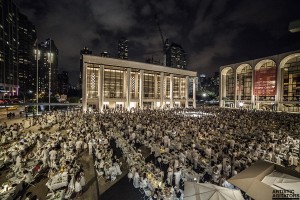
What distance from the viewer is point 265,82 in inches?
1822

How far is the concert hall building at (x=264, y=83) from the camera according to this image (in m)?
41.7

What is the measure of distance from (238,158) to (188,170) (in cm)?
358

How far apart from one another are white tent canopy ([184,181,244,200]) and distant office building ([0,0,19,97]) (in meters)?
76.2

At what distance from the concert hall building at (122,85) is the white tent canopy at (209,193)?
35.6 meters

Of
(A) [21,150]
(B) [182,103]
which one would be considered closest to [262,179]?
(A) [21,150]

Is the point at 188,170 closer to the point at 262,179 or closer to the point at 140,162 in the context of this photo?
the point at 140,162

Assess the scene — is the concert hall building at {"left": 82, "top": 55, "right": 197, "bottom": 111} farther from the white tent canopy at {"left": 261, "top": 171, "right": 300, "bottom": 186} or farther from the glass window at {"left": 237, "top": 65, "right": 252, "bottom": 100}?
the white tent canopy at {"left": 261, "top": 171, "right": 300, "bottom": 186}

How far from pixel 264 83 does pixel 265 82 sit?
15.7 inches

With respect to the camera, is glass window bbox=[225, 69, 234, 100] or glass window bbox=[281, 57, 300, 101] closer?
glass window bbox=[281, 57, 300, 101]

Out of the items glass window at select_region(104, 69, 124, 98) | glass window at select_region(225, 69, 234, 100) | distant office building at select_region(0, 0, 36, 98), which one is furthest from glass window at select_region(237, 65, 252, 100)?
distant office building at select_region(0, 0, 36, 98)

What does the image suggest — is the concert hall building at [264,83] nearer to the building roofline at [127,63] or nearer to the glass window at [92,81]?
the building roofline at [127,63]

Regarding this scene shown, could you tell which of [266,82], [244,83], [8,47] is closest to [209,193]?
[266,82]

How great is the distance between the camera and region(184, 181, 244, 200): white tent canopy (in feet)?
14.1

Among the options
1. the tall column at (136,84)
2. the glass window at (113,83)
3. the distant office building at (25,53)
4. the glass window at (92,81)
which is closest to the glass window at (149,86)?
the tall column at (136,84)
